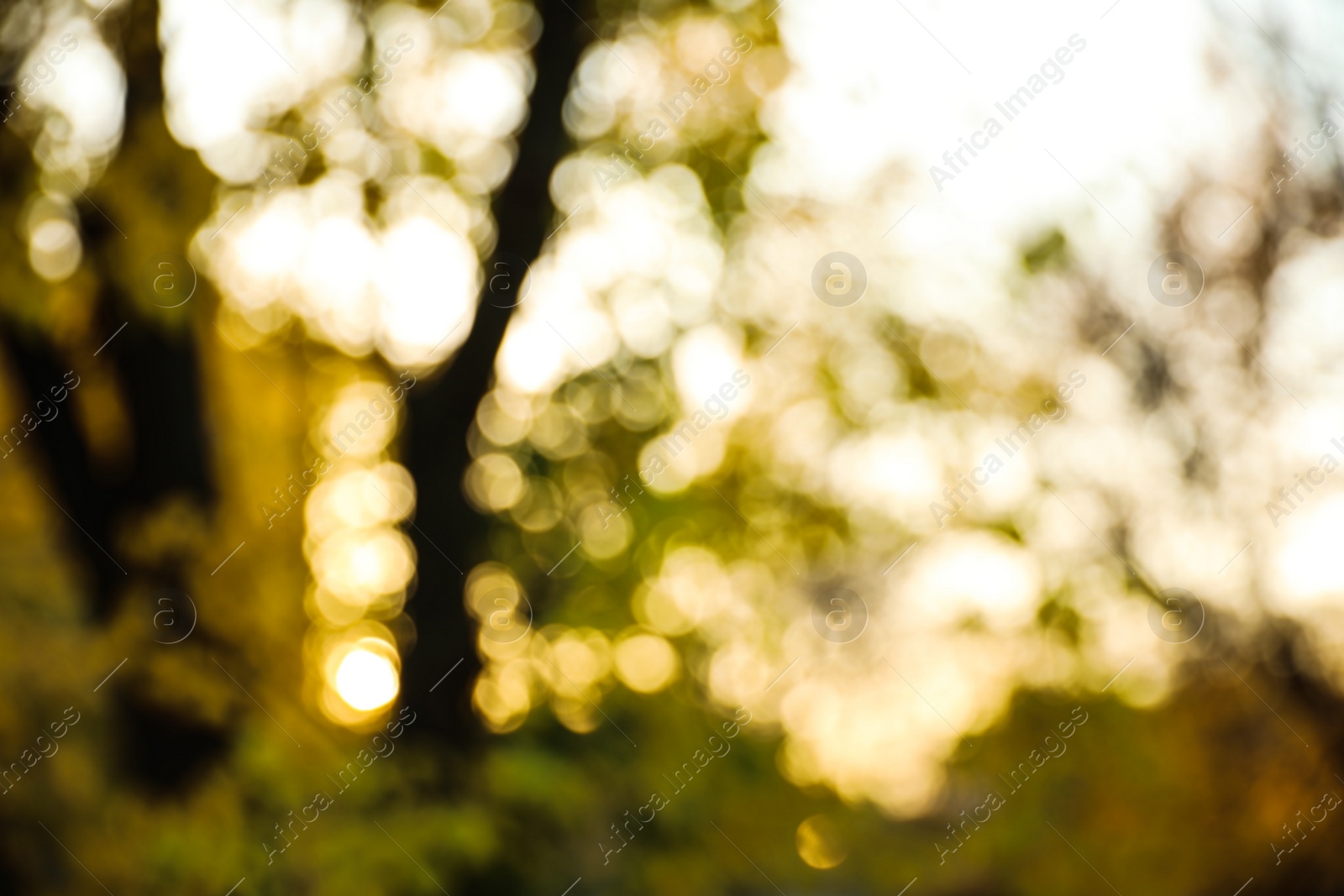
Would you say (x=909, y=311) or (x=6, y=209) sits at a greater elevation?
(x=909, y=311)

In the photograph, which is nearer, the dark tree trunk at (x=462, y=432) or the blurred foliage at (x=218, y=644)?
the blurred foliage at (x=218, y=644)

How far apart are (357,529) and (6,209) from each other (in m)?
2.24

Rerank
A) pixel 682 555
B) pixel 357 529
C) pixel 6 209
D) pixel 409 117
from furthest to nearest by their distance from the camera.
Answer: pixel 682 555, pixel 357 529, pixel 409 117, pixel 6 209

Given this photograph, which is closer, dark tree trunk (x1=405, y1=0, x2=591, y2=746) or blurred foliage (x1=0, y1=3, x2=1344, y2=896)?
blurred foliage (x1=0, y1=3, x2=1344, y2=896)

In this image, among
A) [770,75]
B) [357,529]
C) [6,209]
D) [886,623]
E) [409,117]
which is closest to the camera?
[6,209]

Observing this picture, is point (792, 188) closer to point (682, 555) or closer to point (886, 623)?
point (682, 555)

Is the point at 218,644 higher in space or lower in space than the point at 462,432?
lower

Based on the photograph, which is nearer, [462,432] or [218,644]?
[218,644]

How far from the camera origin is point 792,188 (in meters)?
4.70

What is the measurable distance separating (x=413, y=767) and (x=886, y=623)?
348 centimetres

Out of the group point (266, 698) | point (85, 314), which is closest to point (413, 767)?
point (266, 698)

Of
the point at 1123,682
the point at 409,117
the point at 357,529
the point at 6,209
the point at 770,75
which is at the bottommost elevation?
the point at 357,529

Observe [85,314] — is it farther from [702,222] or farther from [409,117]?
[702,222]

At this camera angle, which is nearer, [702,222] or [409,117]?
[409,117]
